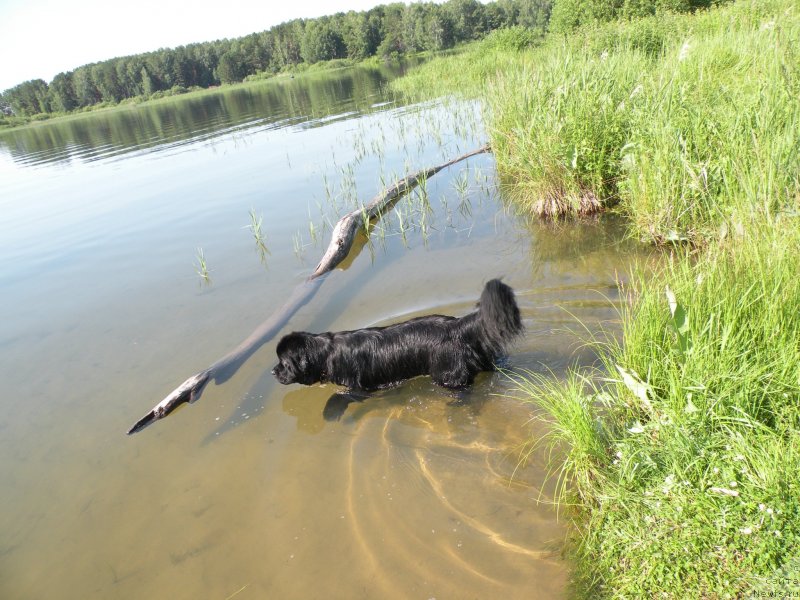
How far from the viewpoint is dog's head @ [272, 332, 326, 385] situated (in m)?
4.32

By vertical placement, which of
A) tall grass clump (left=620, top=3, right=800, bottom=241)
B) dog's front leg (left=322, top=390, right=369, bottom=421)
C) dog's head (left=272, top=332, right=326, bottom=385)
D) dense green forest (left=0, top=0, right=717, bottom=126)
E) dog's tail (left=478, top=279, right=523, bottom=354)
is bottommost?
dog's front leg (left=322, top=390, right=369, bottom=421)

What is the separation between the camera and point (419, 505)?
10.6ft

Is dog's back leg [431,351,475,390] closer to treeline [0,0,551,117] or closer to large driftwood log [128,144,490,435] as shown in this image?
large driftwood log [128,144,490,435]

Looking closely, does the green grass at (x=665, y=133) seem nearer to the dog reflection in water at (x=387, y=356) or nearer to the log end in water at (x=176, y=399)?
the dog reflection in water at (x=387, y=356)

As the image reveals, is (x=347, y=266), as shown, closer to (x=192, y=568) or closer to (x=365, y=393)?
(x=365, y=393)

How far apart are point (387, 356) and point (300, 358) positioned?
77 centimetres

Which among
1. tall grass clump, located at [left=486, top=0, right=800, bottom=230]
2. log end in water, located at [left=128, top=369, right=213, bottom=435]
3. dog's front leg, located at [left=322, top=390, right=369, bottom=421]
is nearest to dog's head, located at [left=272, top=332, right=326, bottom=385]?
dog's front leg, located at [left=322, top=390, right=369, bottom=421]

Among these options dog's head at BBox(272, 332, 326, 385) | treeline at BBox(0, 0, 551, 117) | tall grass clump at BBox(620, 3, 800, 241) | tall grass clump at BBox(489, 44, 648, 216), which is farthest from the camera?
treeline at BBox(0, 0, 551, 117)

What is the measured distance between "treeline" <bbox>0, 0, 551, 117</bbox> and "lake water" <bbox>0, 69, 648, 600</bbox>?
7981 centimetres

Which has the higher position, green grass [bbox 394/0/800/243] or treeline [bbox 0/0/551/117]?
treeline [bbox 0/0/551/117]

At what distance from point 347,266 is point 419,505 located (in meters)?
4.57

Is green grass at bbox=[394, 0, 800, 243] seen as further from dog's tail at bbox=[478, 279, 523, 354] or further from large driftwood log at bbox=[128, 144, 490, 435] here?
large driftwood log at bbox=[128, 144, 490, 435]

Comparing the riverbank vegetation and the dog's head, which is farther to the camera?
the dog's head

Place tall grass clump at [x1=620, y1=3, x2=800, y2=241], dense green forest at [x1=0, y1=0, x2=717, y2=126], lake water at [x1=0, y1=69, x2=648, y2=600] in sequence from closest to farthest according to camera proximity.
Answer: lake water at [x1=0, y1=69, x2=648, y2=600] < tall grass clump at [x1=620, y1=3, x2=800, y2=241] < dense green forest at [x1=0, y1=0, x2=717, y2=126]
